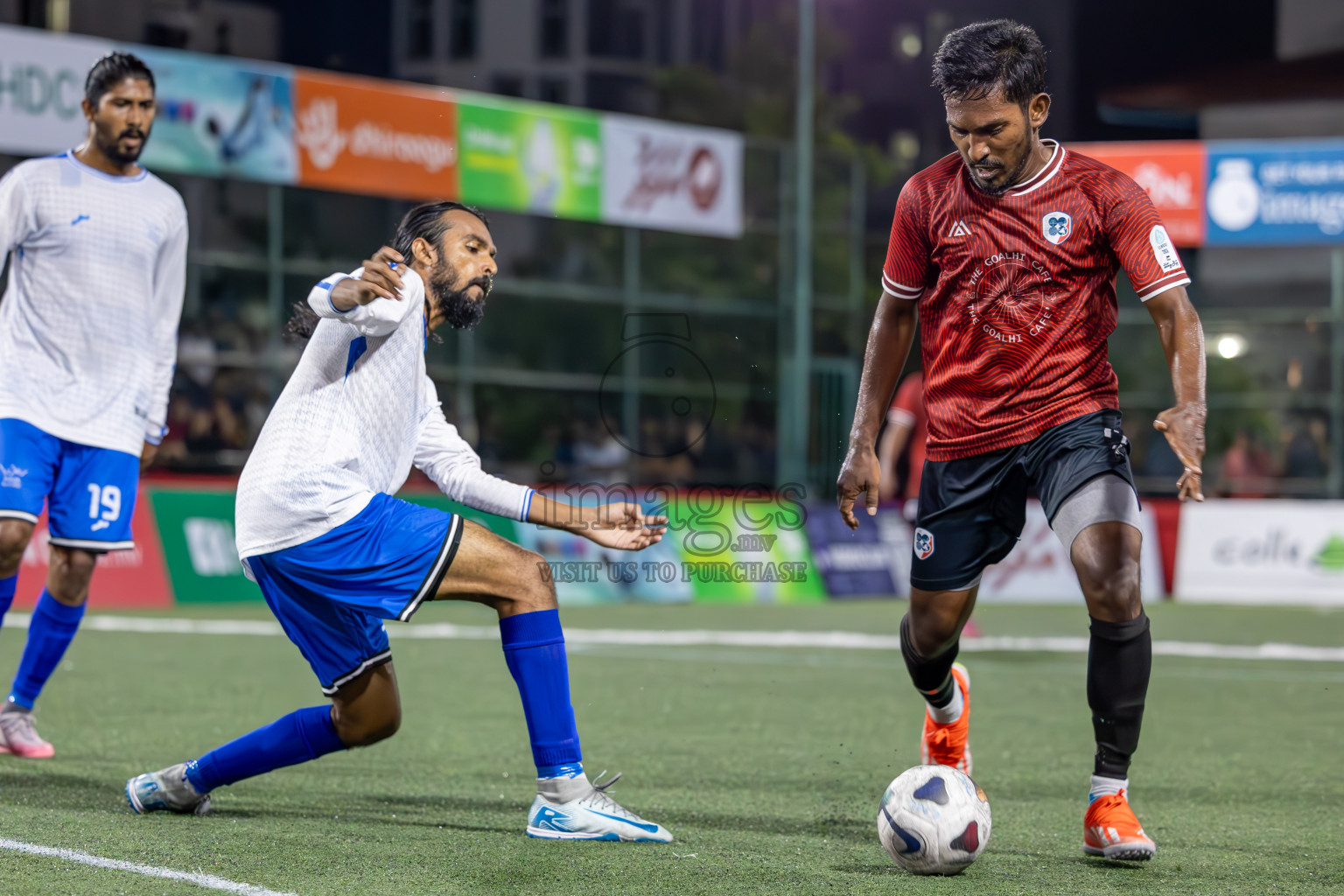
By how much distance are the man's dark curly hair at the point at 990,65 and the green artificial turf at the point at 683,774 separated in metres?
2.19

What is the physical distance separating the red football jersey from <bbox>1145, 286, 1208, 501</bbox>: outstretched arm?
11 cm

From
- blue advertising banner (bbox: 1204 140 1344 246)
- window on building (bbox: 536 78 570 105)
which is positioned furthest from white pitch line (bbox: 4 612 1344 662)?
window on building (bbox: 536 78 570 105)

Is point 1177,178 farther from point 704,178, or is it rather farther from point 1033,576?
point 1033,576

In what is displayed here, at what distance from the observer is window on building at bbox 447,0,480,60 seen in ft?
84.8

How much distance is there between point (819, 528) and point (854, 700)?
351 inches

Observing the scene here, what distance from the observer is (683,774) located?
606 centimetres

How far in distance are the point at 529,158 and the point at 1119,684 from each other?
57.6ft

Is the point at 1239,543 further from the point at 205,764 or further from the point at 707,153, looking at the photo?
the point at 205,764

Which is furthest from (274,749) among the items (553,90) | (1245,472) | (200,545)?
(553,90)

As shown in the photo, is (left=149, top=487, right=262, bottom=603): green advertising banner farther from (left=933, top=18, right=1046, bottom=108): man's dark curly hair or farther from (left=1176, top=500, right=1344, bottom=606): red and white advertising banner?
(left=933, top=18, right=1046, bottom=108): man's dark curly hair

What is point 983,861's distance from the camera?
4.50 metres

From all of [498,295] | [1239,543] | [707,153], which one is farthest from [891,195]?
[1239,543]

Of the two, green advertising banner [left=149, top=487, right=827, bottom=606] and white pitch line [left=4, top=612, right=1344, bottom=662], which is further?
green advertising banner [left=149, top=487, right=827, bottom=606]

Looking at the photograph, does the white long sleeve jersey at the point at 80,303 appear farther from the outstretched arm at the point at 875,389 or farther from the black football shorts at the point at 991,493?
the black football shorts at the point at 991,493
